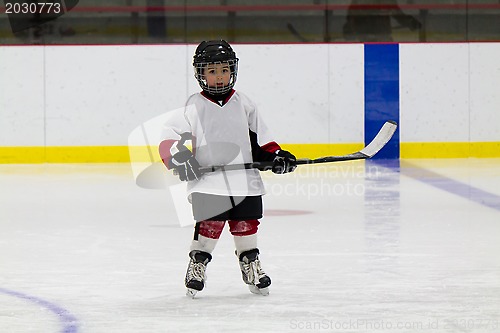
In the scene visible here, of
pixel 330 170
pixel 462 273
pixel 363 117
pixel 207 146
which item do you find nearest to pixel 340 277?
pixel 462 273

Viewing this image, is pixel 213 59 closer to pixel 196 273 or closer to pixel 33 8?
pixel 196 273

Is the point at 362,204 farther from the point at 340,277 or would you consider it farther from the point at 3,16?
the point at 3,16

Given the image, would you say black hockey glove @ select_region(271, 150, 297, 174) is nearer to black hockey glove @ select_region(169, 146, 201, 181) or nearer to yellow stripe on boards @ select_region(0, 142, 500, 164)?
black hockey glove @ select_region(169, 146, 201, 181)

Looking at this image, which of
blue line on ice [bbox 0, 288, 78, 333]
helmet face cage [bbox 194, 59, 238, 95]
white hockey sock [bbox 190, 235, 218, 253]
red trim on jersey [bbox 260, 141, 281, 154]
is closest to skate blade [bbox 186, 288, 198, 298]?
white hockey sock [bbox 190, 235, 218, 253]

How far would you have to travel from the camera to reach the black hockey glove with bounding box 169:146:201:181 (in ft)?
12.1

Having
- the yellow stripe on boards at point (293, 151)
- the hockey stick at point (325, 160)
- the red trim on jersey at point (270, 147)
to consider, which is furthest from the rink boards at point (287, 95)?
the red trim on jersey at point (270, 147)

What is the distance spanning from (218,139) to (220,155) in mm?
58

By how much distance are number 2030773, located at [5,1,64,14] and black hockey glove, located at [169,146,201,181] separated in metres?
7.33

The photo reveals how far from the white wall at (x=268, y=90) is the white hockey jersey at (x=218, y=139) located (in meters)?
6.72

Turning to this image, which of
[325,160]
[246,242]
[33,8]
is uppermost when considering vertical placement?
[33,8]

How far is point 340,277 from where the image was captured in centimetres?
422

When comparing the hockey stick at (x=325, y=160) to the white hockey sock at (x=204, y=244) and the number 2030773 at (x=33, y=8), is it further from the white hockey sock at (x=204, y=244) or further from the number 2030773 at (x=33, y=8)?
the number 2030773 at (x=33, y=8)

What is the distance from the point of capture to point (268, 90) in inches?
421

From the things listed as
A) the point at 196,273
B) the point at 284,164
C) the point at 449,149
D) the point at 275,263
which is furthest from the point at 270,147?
the point at 449,149
